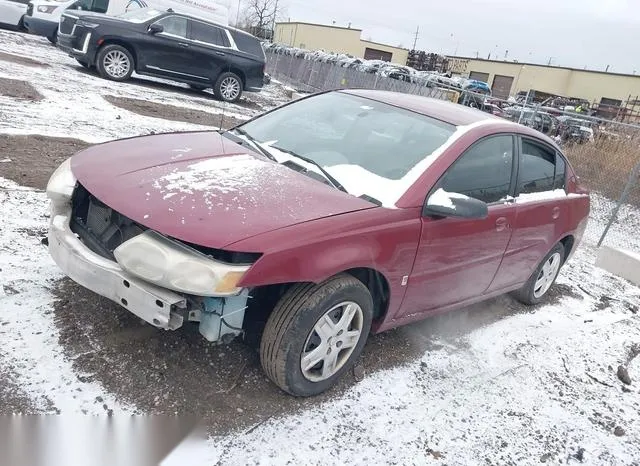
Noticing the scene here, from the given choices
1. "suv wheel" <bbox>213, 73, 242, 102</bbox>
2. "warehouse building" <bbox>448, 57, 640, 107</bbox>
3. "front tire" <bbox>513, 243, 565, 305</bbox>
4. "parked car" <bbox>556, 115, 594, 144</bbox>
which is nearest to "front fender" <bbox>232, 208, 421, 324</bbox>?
"front tire" <bbox>513, 243, 565, 305</bbox>

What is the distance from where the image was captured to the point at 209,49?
13.0 meters

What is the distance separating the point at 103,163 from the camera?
314 cm

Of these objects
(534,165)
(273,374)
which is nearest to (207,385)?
(273,374)

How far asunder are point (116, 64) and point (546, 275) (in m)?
10.6

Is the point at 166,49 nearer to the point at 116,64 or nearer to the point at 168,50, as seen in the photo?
the point at 168,50

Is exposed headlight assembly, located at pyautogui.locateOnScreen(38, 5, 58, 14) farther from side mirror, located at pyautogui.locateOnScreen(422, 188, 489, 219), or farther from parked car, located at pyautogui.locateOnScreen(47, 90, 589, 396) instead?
side mirror, located at pyautogui.locateOnScreen(422, 188, 489, 219)

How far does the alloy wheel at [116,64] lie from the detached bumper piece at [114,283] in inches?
405

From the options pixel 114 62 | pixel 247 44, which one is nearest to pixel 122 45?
pixel 114 62

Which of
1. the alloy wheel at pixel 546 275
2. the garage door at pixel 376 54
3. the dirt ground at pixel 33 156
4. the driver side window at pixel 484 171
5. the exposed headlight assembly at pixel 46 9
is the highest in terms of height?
the garage door at pixel 376 54

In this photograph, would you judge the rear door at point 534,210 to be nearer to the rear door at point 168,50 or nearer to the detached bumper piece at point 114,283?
the detached bumper piece at point 114,283

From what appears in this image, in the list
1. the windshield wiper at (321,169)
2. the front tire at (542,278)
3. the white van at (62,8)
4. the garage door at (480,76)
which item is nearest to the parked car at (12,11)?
the white van at (62,8)

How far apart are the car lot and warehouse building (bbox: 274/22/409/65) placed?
5707 centimetres

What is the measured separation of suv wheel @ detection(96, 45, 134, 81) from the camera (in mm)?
11914

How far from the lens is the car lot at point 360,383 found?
2.69 m
